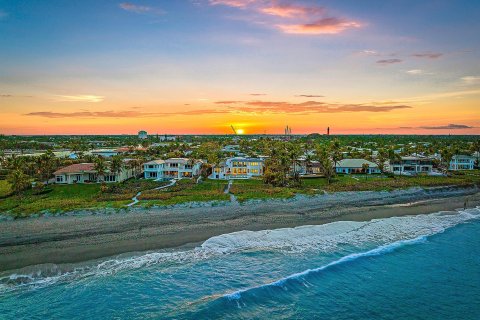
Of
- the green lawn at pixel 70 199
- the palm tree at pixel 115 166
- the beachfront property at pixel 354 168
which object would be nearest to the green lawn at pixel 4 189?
the green lawn at pixel 70 199

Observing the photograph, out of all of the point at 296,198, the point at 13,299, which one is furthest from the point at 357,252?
the point at 13,299

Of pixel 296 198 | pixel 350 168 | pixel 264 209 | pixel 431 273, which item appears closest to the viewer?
pixel 431 273

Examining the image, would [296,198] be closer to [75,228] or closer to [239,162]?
[239,162]

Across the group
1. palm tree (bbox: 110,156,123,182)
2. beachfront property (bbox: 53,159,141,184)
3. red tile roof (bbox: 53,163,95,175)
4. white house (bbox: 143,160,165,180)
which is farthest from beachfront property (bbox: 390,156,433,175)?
red tile roof (bbox: 53,163,95,175)

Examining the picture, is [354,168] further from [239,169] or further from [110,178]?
[110,178]

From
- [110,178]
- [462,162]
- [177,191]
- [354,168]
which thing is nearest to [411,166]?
[354,168]

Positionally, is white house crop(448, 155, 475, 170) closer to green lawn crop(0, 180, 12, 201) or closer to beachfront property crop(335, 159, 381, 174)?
beachfront property crop(335, 159, 381, 174)

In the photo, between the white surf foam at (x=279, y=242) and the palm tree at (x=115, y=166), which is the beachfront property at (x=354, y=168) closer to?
the white surf foam at (x=279, y=242)

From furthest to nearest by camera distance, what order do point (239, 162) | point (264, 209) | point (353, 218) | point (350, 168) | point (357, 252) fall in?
point (350, 168) < point (239, 162) < point (264, 209) < point (353, 218) < point (357, 252)
